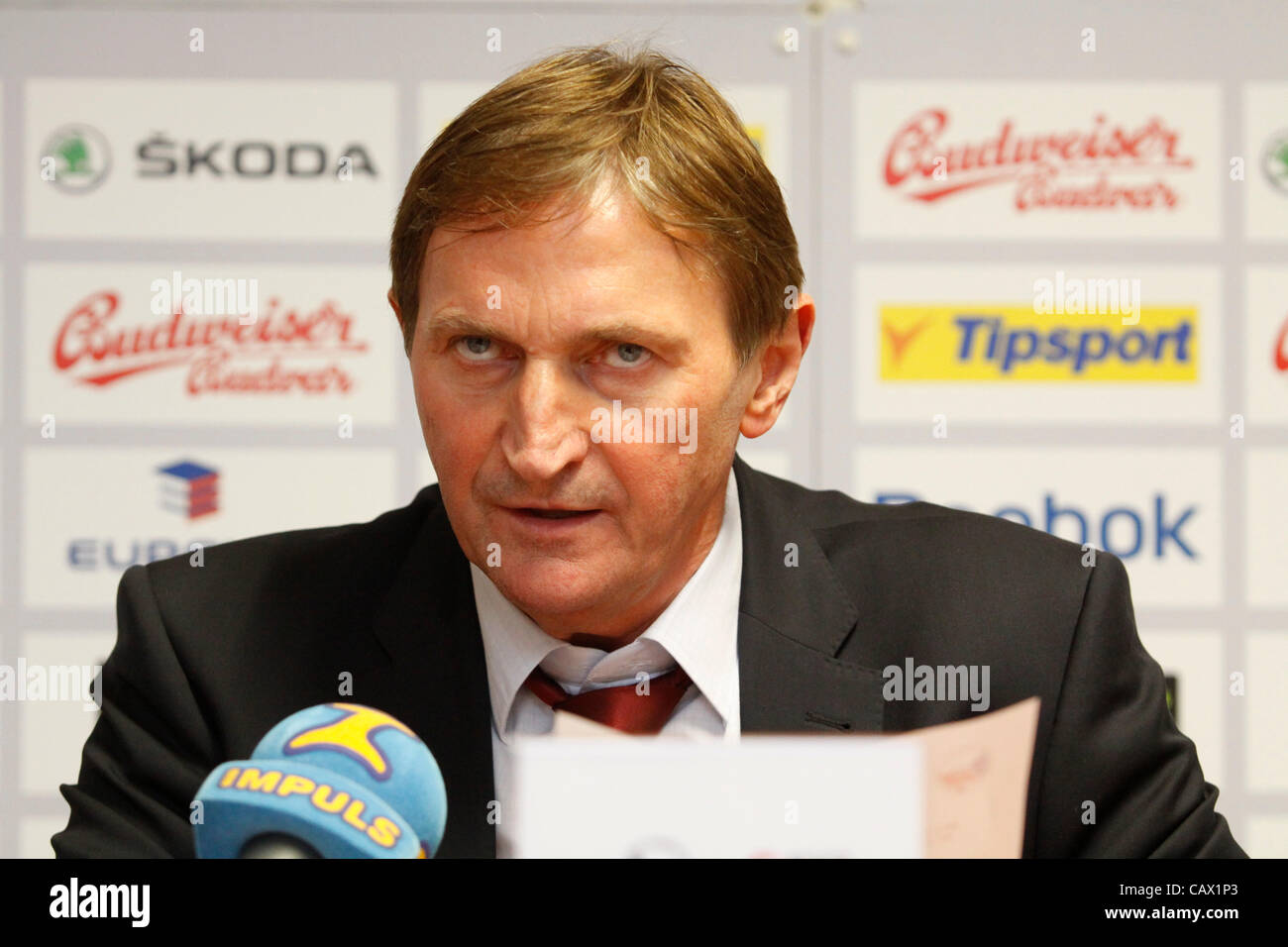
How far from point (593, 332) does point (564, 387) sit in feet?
0.17

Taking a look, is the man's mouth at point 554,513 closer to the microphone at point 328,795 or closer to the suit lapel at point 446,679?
the suit lapel at point 446,679

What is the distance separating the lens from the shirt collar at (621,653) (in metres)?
1.20

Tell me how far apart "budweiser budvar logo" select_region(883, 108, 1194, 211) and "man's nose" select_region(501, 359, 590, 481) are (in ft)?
5.40

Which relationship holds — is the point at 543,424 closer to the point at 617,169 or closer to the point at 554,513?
the point at 554,513

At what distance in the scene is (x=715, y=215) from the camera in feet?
3.73

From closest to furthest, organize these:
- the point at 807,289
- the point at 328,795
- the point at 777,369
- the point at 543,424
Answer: the point at 328,795, the point at 543,424, the point at 777,369, the point at 807,289

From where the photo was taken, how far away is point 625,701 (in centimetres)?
118

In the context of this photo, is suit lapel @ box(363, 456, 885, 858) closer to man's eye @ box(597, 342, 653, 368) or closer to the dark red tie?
the dark red tie

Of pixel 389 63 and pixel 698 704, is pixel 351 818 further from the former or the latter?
pixel 389 63

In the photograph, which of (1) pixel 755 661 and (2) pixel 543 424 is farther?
(1) pixel 755 661

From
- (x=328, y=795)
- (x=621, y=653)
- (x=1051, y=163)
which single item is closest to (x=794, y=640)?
(x=621, y=653)

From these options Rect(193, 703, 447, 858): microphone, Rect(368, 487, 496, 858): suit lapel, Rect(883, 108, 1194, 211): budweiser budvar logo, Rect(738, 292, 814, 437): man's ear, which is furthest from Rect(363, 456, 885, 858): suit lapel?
Rect(883, 108, 1194, 211): budweiser budvar logo

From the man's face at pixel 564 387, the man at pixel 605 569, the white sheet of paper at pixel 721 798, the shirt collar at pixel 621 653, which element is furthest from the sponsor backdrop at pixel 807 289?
the white sheet of paper at pixel 721 798
